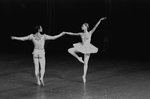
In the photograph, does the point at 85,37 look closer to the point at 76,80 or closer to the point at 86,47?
the point at 86,47

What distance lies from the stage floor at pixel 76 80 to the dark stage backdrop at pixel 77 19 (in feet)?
22.6

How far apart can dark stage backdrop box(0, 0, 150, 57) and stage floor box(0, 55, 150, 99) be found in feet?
22.6

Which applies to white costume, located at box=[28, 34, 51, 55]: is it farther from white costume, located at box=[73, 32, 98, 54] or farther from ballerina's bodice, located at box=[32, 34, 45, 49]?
white costume, located at box=[73, 32, 98, 54]

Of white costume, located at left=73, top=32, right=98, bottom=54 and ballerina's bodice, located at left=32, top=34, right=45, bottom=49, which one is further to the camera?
white costume, located at left=73, top=32, right=98, bottom=54

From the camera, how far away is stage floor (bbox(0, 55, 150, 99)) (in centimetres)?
864

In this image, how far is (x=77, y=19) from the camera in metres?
24.7

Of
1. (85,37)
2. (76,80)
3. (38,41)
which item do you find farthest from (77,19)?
(38,41)

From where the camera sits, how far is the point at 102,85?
9.78m

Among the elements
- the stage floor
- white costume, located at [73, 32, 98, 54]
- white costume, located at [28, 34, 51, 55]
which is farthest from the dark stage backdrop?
white costume, located at [28, 34, 51, 55]

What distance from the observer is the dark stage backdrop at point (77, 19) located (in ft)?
74.0

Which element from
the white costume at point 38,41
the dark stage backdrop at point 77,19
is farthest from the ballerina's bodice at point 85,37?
the dark stage backdrop at point 77,19

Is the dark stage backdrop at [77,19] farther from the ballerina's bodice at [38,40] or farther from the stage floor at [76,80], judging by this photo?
the ballerina's bodice at [38,40]

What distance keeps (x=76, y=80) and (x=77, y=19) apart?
1440 cm

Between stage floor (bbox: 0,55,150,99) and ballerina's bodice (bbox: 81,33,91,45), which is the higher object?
ballerina's bodice (bbox: 81,33,91,45)
